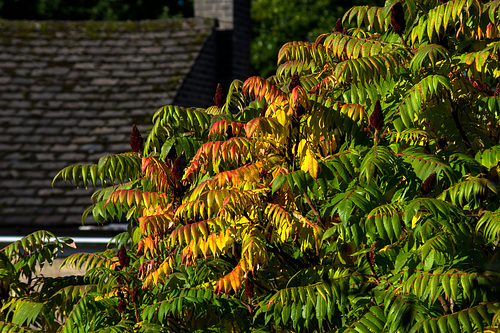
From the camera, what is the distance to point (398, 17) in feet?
14.1

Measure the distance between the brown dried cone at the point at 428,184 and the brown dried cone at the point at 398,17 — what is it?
116 centimetres

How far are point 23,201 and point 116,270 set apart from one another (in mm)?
5261

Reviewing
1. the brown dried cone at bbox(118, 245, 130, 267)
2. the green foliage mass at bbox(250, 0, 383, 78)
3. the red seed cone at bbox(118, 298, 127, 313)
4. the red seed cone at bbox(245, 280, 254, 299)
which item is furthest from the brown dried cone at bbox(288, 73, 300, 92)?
the green foliage mass at bbox(250, 0, 383, 78)

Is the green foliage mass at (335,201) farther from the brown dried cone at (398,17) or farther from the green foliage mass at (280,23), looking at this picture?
the green foliage mass at (280,23)

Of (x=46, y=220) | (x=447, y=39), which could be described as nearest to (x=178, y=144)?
(x=447, y=39)

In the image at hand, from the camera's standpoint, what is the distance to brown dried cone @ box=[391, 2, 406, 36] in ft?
14.0

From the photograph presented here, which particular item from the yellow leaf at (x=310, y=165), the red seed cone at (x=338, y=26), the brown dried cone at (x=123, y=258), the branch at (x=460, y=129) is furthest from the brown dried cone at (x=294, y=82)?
the brown dried cone at (x=123, y=258)

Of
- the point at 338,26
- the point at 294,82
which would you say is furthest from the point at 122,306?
the point at 338,26

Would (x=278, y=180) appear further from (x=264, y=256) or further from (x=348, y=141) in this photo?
(x=348, y=141)

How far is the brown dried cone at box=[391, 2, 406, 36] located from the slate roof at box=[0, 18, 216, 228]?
6.02 m

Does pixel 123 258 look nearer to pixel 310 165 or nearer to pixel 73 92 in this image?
pixel 310 165

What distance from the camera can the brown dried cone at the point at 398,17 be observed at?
4.28 metres

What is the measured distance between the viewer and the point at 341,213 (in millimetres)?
3660

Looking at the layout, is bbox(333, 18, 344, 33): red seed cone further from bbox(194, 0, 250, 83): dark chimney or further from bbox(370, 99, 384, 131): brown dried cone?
bbox(194, 0, 250, 83): dark chimney
